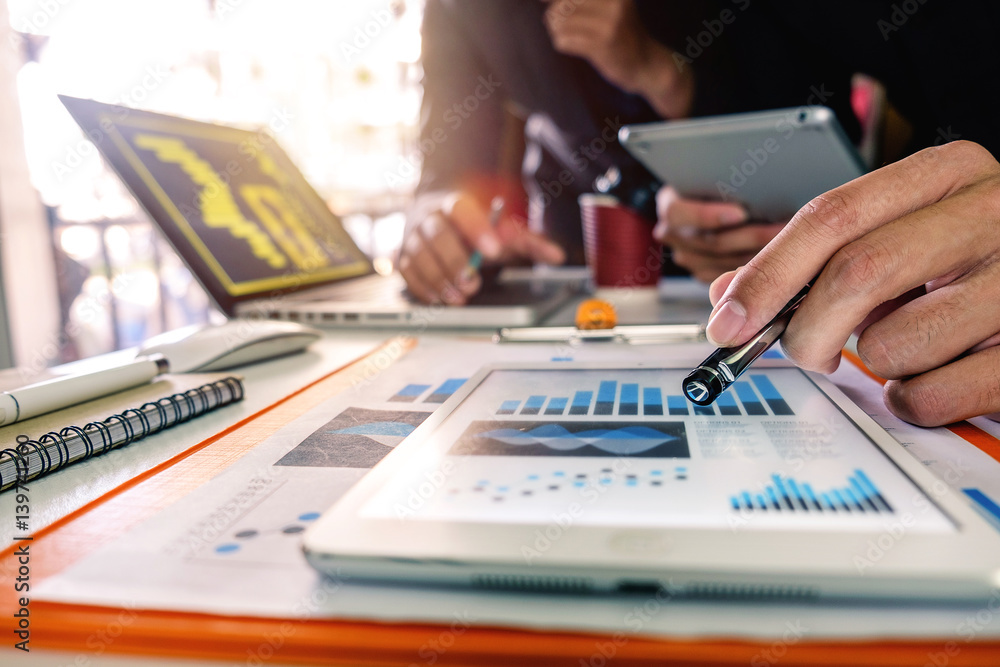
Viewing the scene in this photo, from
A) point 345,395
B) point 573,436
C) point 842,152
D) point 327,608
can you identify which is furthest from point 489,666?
point 842,152

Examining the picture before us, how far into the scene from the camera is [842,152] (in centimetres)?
66

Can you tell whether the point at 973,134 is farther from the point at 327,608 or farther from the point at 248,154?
the point at 248,154

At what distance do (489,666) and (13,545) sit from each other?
23cm

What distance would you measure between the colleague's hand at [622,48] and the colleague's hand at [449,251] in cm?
35

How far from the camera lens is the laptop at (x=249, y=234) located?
78 cm

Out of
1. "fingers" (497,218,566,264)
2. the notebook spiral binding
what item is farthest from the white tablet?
"fingers" (497,218,566,264)

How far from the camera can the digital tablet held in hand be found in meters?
0.63

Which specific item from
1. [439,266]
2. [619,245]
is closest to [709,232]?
[619,245]

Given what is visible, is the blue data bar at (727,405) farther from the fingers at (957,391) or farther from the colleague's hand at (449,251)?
the colleague's hand at (449,251)

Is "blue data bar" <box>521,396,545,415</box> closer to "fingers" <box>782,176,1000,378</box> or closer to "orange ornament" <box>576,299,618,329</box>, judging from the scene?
"fingers" <box>782,176,1000,378</box>

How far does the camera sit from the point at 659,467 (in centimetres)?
30

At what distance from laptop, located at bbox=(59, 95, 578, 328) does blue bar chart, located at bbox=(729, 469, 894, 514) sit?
0.52 metres

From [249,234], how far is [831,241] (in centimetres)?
80
